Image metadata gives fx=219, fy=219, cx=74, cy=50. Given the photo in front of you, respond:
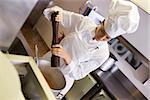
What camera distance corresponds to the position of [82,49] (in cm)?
148

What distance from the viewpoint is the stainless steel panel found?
1173mm

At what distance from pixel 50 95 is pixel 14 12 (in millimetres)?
556

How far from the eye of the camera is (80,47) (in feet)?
4.88

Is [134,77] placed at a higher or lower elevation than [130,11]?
lower

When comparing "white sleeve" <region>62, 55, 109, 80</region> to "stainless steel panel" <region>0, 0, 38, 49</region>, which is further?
"white sleeve" <region>62, 55, 109, 80</region>

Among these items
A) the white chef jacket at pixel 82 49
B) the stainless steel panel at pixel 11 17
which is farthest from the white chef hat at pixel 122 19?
the stainless steel panel at pixel 11 17

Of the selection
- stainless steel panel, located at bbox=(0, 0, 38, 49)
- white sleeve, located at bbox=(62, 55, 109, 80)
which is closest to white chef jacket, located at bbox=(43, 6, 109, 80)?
white sleeve, located at bbox=(62, 55, 109, 80)

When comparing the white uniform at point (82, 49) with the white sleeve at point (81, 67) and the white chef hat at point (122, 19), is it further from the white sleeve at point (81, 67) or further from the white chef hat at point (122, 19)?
the white chef hat at point (122, 19)

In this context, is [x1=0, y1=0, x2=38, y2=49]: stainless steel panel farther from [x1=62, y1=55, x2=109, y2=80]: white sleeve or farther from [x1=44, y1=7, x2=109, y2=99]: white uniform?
[x1=62, y1=55, x2=109, y2=80]: white sleeve

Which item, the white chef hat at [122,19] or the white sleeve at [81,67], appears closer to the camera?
the white chef hat at [122,19]

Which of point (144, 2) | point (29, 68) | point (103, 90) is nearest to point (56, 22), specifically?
point (29, 68)

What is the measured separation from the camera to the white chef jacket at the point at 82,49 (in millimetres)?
1438

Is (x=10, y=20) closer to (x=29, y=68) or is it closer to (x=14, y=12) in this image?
(x=14, y=12)

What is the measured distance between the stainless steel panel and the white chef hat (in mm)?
468
